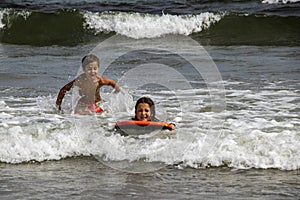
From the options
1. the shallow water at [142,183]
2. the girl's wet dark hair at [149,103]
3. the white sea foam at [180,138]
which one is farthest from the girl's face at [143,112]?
the shallow water at [142,183]

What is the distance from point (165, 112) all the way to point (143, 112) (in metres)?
0.99

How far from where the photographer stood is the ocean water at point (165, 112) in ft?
19.7

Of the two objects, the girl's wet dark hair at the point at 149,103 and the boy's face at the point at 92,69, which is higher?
the boy's face at the point at 92,69

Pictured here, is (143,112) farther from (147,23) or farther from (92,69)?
(147,23)

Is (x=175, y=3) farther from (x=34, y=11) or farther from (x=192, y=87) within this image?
(x=192, y=87)

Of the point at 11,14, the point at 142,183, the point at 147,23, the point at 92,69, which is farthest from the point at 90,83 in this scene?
the point at 11,14

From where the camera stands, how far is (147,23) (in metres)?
17.5

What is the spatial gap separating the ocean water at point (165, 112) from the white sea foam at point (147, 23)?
43 mm

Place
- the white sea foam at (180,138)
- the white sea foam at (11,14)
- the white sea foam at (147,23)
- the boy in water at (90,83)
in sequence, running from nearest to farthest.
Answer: the white sea foam at (180,138), the boy in water at (90,83), the white sea foam at (147,23), the white sea foam at (11,14)

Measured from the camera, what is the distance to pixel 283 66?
37.8ft

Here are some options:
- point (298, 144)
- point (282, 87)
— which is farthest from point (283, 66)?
point (298, 144)

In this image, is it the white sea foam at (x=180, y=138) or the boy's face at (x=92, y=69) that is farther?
the boy's face at (x=92, y=69)

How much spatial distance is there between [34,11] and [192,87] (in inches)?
411

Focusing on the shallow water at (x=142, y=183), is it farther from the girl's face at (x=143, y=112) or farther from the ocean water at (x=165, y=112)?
the girl's face at (x=143, y=112)
